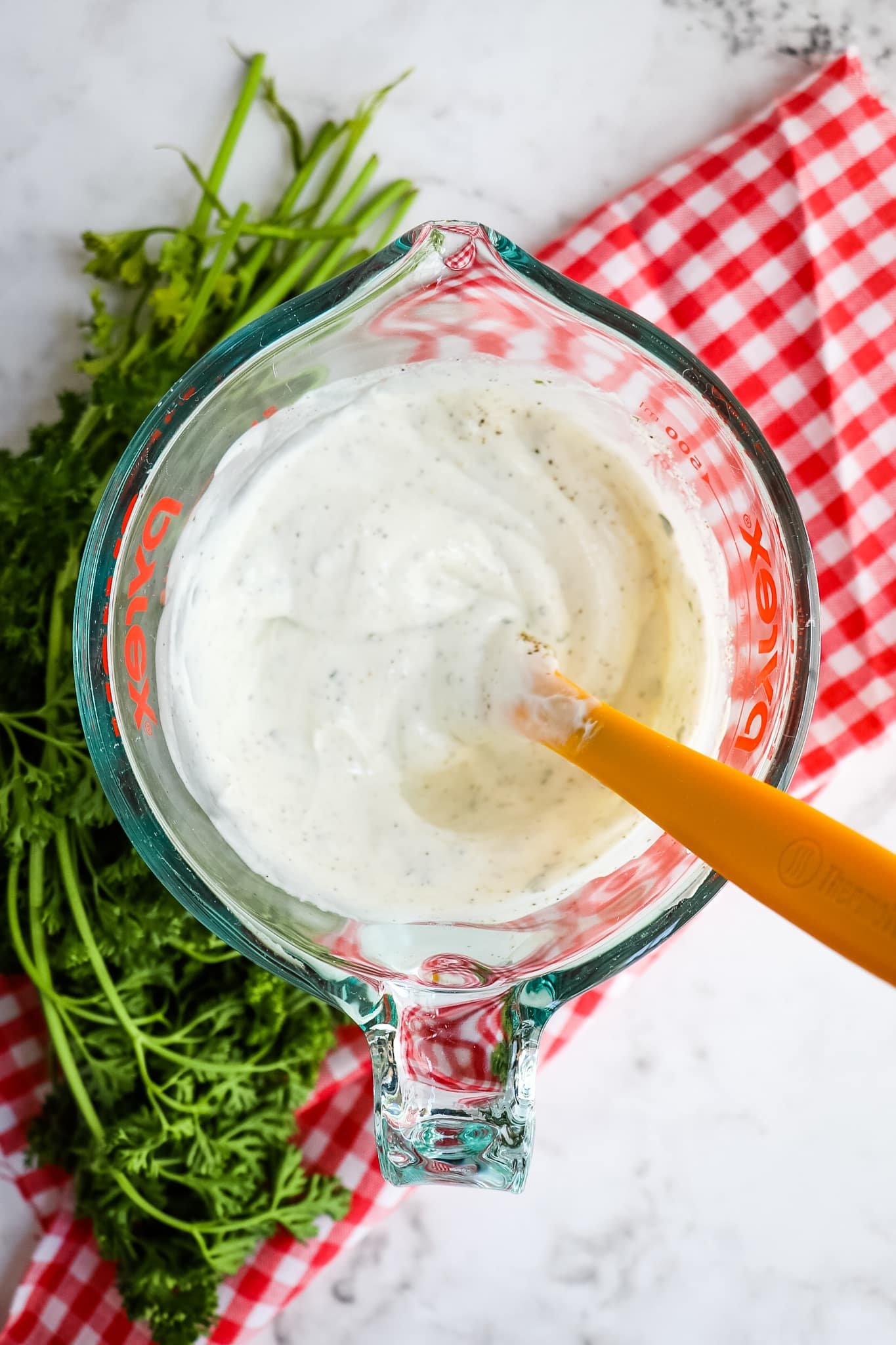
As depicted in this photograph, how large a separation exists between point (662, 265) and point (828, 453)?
1.05 feet

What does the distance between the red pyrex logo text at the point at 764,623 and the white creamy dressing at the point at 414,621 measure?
2.1 inches

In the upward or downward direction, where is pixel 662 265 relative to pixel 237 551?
upward

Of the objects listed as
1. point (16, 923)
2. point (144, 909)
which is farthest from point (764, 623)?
point (16, 923)

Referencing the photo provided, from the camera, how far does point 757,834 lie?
0.73m

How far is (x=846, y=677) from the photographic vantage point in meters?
1.49

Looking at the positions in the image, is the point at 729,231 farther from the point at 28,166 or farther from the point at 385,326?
the point at 28,166

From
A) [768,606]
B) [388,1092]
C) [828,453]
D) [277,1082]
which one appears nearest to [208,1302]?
[277,1082]

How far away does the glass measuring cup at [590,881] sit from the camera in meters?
0.99

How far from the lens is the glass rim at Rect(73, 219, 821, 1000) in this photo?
1.01m

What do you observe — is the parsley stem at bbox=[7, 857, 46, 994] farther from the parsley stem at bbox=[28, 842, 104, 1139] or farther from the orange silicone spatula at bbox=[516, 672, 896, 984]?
the orange silicone spatula at bbox=[516, 672, 896, 984]

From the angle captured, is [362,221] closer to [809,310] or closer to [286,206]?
[286,206]

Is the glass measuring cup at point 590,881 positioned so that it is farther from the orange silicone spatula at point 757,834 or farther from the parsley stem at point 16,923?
the parsley stem at point 16,923

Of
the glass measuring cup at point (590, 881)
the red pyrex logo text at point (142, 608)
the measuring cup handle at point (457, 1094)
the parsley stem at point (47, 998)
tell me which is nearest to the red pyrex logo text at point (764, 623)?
the glass measuring cup at point (590, 881)

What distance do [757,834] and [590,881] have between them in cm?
43
